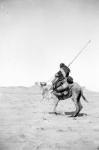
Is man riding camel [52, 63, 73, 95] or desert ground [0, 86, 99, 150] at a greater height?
man riding camel [52, 63, 73, 95]

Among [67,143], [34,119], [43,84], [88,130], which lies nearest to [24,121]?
[34,119]

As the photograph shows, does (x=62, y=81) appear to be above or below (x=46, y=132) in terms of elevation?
above

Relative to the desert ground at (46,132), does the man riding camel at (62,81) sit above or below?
above

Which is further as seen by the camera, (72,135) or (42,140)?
(72,135)

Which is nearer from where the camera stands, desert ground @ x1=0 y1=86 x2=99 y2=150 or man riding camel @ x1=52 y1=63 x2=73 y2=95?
desert ground @ x1=0 y1=86 x2=99 y2=150

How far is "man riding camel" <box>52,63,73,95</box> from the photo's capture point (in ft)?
54.7

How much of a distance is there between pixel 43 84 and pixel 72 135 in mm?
10805

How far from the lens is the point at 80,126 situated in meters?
14.2

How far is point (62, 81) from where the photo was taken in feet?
55.4

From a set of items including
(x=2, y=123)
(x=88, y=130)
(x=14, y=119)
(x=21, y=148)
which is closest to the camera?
(x=21, y=148)

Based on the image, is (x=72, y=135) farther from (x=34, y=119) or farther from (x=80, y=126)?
(x=34, y=119)

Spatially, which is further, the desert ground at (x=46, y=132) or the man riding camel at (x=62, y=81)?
the man riding camel at (x=62, y=81)

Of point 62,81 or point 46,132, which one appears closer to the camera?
point 46,132

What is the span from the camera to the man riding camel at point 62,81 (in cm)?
Answer: 1669
